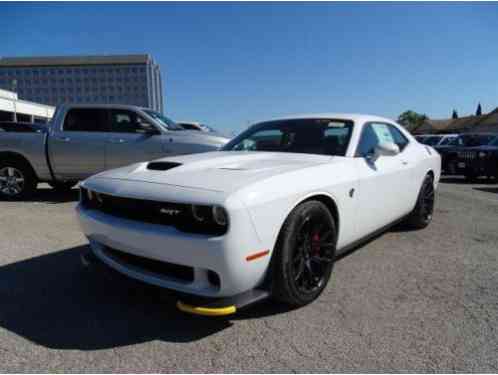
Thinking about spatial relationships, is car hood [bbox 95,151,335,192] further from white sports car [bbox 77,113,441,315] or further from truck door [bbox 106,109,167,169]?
truck door [bbox 106,109,167,169]

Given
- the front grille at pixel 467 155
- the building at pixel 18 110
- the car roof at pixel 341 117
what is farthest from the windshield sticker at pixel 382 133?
the building at pixel 18 110

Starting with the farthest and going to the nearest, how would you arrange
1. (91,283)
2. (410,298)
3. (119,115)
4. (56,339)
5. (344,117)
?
(119,115)
(344,117)
(91,283)
(410,298)
(56,339)

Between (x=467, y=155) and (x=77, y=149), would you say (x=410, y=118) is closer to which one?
(x=467, y=155)

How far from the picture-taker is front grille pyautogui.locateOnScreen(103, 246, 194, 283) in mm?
2122

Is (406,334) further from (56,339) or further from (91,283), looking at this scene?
(91,283)

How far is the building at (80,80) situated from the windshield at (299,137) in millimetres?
111282

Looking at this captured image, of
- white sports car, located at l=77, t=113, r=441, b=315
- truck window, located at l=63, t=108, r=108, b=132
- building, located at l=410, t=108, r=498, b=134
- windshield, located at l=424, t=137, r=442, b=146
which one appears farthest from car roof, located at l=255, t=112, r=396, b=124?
building, located at l=410, t=108, r=498, b=134

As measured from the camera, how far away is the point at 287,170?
2.42m

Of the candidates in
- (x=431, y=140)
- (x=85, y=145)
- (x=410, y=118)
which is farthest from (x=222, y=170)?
(x=410, y=118)

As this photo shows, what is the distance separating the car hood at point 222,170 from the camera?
215 centimetres

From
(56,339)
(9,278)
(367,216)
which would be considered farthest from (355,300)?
(9,278)

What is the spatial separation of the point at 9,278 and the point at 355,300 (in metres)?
2.89

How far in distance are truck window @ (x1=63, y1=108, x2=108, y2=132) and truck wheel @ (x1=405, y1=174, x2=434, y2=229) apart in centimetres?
540

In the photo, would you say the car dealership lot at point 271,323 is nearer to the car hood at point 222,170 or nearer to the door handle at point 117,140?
the car hood at point 222,170
